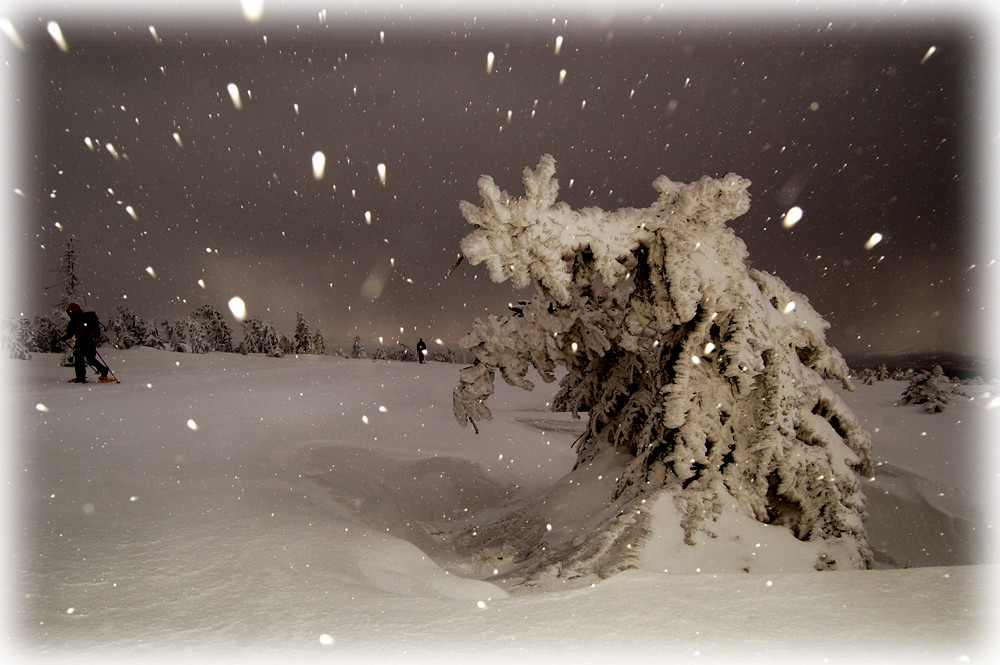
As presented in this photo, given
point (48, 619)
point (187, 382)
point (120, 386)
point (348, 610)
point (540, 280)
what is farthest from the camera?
point (187, 382)

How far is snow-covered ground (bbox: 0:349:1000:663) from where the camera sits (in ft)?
5.80

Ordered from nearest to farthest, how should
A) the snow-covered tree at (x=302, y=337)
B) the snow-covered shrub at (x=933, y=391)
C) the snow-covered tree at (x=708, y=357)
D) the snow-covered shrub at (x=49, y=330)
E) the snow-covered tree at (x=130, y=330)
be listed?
1. the snow-covered tree at (x=708, y=357)
2. the snow-covered shrub at (x=933, y=391)
3. the snow-covered shrub at (x=49, y=330)
4. the snow-covered tree at (x=130, y=330)
5. the snow-covered tree at (x=302, y=337)

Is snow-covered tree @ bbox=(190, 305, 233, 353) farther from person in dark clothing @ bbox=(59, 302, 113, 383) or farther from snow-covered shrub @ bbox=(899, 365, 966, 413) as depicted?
snow-covered shrub @ bbox=(899, 365, 966, 413)

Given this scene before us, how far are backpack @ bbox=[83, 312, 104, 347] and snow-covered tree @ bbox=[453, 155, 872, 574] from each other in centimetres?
1180

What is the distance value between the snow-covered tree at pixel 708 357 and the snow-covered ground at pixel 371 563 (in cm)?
48

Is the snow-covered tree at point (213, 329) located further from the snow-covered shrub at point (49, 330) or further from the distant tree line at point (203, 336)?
the snow-covered shrub at point (49, 330)

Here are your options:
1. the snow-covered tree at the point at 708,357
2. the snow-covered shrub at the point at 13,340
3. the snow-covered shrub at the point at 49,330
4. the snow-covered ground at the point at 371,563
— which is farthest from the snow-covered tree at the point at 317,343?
the snow-covered tree at the point at 708,357

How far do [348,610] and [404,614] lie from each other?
Answer: 269 millimetres

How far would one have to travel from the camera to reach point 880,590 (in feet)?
7.10

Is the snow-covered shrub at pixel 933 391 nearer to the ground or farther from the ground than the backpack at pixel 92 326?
nearer to the ground

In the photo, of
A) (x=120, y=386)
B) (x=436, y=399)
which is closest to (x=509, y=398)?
(x=436, y=399)

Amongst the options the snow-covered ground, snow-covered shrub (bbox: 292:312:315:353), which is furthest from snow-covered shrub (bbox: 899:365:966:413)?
snow-covered shrub (bbox: 292:312:315:353)

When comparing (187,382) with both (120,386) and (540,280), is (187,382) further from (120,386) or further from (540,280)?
(540,280)

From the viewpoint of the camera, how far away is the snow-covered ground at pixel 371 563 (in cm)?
177
